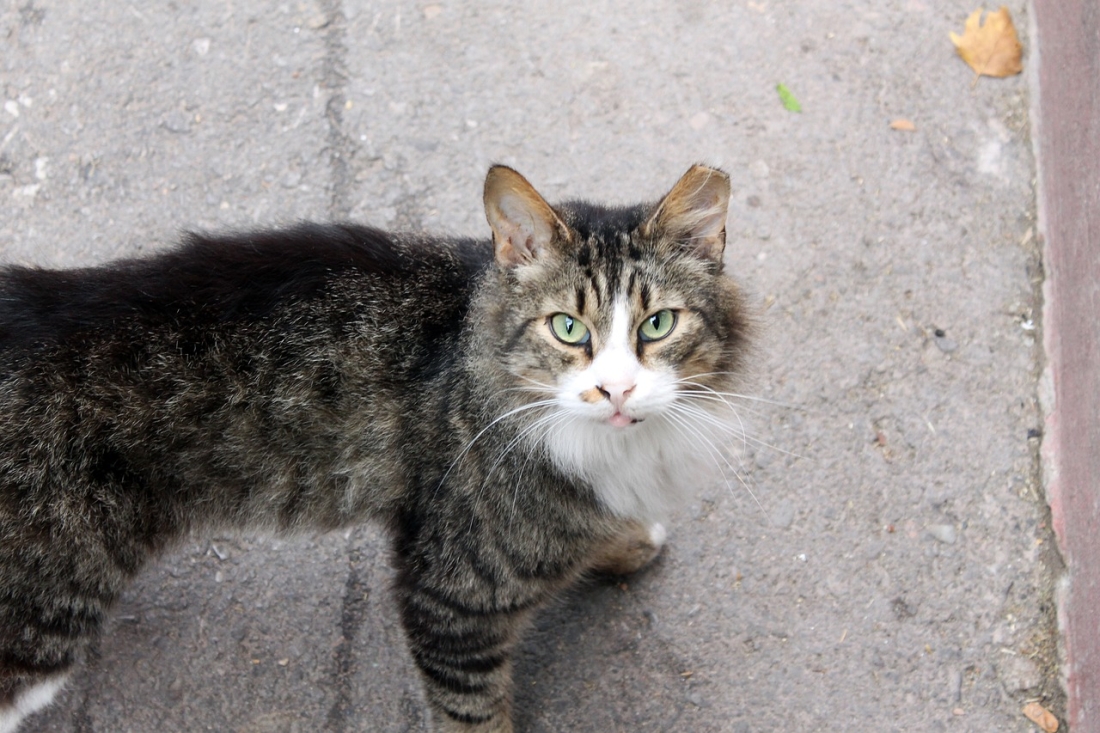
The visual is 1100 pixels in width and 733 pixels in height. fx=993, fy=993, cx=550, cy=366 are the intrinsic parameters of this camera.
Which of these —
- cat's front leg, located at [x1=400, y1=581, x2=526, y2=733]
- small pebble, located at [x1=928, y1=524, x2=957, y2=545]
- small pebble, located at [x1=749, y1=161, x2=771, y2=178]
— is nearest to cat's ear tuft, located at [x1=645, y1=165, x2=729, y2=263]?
cat's front leg, located at [x1=400, y1=581, x2=526, y2=733]

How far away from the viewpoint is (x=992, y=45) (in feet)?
13.7

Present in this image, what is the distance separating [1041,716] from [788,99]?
8.18ft

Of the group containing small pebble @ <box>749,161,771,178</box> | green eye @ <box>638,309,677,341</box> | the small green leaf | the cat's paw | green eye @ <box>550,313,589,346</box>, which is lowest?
the cat's paw

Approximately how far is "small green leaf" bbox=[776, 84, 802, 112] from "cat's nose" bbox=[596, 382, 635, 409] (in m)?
2.33

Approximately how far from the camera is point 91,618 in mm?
2414

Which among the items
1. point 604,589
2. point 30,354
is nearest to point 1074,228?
point 604,589

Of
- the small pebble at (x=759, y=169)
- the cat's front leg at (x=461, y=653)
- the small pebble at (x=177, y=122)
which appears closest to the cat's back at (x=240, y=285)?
the cat's front leg at (x=461, y=653)

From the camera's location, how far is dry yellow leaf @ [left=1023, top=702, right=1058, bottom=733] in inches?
112

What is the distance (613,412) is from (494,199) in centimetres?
57

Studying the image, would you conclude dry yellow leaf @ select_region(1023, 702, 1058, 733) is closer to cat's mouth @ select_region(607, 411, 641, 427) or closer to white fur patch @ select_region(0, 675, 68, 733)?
cat's mouth @ select_region(607, 411, 641, 427)

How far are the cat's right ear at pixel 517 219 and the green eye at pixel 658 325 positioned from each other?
284mm

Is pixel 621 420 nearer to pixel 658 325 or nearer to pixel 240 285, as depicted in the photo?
pixel 658 325

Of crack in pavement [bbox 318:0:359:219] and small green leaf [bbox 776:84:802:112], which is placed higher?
small green leaf [bbox 776:84:802:112]

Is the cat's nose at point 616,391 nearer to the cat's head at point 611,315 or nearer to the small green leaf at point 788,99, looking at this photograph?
the cat's head at point 611,315
